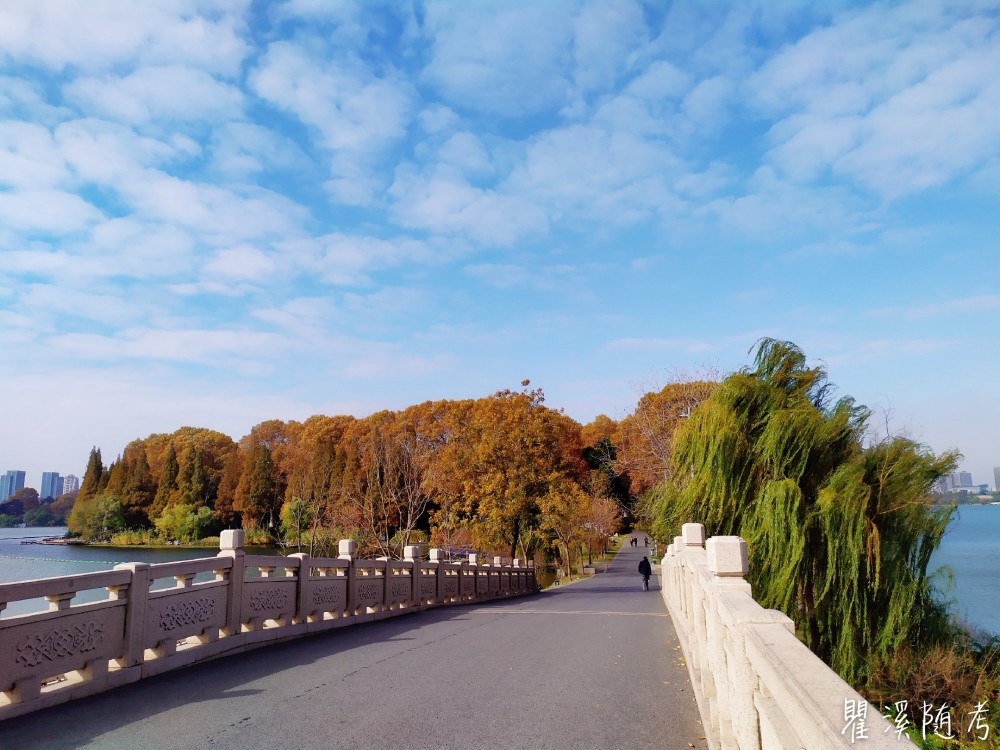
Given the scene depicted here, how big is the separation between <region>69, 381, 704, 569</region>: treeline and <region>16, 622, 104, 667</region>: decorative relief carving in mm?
24608

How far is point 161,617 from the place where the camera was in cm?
787

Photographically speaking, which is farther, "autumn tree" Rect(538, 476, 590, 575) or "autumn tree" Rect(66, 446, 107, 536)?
"autumn tree" Rect(66, 446, 107, 536)

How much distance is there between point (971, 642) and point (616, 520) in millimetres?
48845

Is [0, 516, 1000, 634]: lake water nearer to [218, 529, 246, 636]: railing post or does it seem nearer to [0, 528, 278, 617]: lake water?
[0, 528, 278, 617]: lake water

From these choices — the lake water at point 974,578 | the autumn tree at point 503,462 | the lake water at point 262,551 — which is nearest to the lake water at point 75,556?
the lake water at point 262,551

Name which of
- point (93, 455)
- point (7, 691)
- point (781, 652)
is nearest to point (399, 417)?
point (93, 455)

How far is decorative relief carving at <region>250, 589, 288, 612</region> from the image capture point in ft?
32.2

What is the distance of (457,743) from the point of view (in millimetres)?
5445

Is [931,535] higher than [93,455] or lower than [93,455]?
lower

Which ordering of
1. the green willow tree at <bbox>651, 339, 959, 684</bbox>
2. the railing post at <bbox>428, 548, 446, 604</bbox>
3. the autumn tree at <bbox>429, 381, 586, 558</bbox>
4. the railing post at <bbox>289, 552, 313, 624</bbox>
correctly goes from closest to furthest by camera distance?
→ the railing post at <bbox>289, 552, 313, 624</bbox>, the green willow tree at <bbox>651, 339, 959, 684</bbox>, the railing post at <bbox>428, 548, 446, 604</bbox>, the autumn tree at <bbox>429, 381, 586, 558</bbox>

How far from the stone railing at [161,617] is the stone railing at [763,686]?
5.68m

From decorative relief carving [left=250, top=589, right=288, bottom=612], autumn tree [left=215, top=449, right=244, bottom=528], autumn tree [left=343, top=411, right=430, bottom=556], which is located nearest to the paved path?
decorative relief carving [left=250, top=589, right=288, bottom=612]

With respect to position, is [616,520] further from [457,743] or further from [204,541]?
[457,743]

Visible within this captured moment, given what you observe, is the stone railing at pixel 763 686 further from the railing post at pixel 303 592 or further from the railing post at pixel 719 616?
the railing post at pixel 303 592
